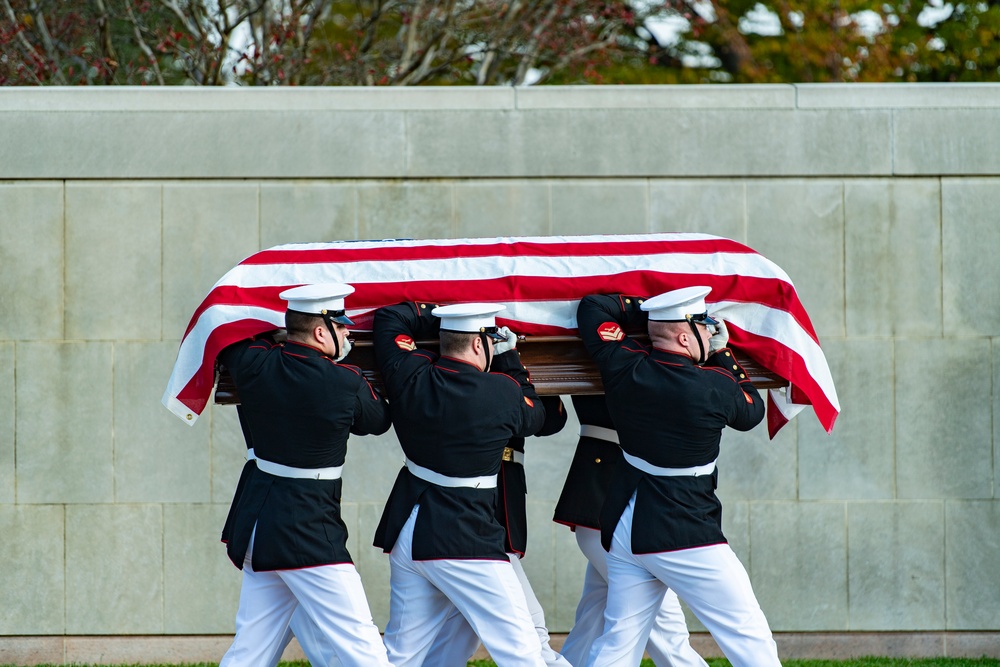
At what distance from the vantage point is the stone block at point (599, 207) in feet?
19.5

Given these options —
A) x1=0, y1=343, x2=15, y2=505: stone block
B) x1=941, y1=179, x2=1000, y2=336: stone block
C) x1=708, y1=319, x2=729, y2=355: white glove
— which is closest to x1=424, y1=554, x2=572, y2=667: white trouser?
x1=708, y1=319, x2=729, y2=355: white glove

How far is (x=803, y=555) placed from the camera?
234 inches

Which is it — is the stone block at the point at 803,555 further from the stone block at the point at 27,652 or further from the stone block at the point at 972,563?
the stone block at the point at 27,652

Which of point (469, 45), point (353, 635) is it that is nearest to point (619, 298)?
point (353, 635)

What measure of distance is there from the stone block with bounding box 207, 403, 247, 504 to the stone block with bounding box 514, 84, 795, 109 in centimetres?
222

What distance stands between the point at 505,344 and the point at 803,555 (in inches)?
99.8

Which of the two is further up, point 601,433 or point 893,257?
point 893,257

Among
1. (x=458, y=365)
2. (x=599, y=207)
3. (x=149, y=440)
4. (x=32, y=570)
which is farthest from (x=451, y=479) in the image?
(x=32, y=570)

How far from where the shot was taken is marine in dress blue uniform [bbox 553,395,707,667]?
4.71m

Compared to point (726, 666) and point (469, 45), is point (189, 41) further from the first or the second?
point (726, 666)

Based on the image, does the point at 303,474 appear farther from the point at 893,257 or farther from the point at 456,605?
the point at 893,257

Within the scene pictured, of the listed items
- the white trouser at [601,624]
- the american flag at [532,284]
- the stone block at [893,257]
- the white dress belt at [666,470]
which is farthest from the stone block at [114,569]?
the stone block at [893,257]

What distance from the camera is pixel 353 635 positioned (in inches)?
159

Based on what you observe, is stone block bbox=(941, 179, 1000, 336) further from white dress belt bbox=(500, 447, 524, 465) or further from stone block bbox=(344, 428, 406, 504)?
stone block bbox=(344, 428, 406, 504)
